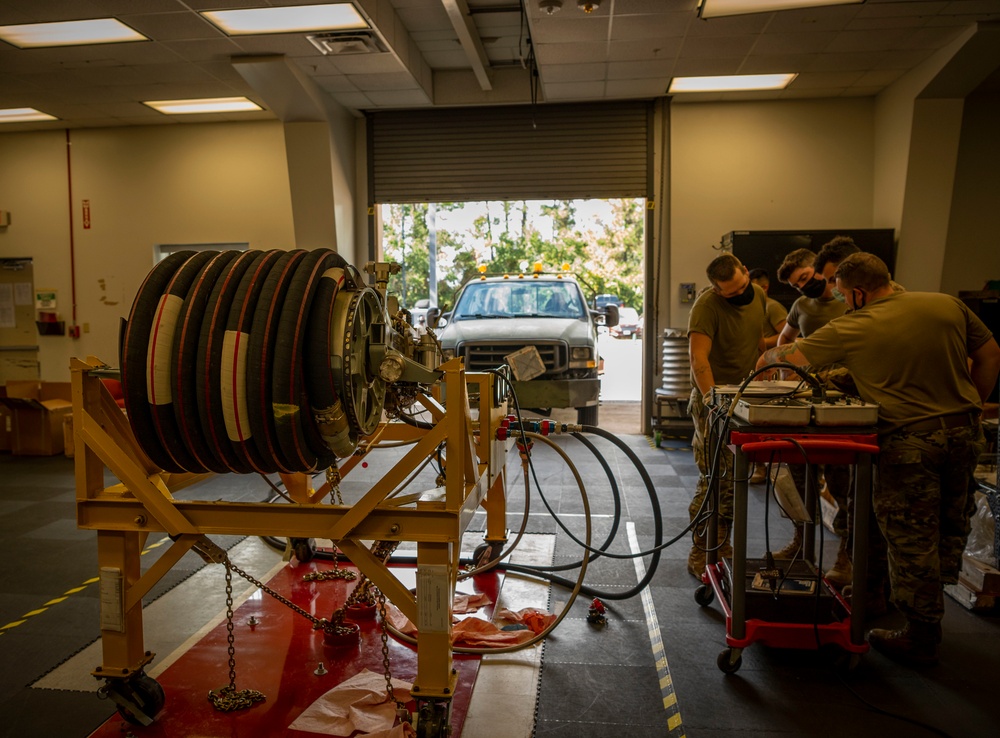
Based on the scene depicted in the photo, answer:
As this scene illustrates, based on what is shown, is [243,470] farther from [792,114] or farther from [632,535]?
[792,114]

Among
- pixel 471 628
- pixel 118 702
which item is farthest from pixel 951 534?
pixel 118 702

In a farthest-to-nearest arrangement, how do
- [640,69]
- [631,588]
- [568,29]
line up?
[640,69] < [568,29] < [631,588]

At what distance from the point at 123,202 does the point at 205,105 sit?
1.82 metres

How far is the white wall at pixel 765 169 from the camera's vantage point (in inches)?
Result: 320

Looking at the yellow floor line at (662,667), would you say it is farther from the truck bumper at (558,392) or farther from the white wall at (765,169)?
the white wall at (765,169)

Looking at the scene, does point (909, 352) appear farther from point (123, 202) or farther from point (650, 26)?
point (123, 202)

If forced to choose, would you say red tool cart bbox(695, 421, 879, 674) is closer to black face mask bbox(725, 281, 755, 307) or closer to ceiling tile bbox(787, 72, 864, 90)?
black face mask bbox(725, 281, 755, 307)

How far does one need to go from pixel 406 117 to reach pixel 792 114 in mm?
4468

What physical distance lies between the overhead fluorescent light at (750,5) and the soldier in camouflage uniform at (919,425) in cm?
352

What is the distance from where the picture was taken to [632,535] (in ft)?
15.8

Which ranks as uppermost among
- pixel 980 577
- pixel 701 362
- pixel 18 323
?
pixel 701 362

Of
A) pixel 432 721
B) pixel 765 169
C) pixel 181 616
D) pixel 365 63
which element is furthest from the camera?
pixel 765 169

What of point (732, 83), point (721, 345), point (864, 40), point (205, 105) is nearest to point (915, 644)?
point (721, 345)

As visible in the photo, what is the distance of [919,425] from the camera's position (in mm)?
2971
